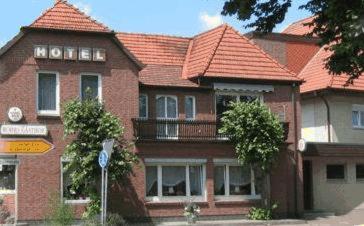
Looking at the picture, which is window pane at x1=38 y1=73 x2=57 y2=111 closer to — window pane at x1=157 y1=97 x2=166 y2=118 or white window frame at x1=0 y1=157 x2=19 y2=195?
white window frame at x1=0 y1=157 x2=19 y2=195

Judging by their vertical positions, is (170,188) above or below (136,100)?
below

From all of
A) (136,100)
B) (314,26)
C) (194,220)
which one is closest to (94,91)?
(136,100)

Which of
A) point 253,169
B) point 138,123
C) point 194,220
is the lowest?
point 194,220

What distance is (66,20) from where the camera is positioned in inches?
1059

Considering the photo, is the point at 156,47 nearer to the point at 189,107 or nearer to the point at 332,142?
the point at 189,107

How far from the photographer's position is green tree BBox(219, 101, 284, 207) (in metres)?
27.6

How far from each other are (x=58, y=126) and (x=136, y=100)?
328 centimetres

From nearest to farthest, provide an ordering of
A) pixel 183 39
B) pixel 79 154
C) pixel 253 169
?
1. pixel 79 154
2. pixel 253 169
3. pixel 183 39

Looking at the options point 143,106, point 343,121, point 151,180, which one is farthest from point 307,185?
point 143,106

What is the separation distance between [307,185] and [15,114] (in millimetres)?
14157

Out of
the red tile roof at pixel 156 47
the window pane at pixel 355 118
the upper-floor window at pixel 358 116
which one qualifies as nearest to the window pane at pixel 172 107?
the red tile roof at pixel 156 47

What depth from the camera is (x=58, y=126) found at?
85.7 feet

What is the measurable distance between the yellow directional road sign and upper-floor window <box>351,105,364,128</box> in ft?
51.6

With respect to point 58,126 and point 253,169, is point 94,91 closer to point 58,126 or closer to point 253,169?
point 58,126
